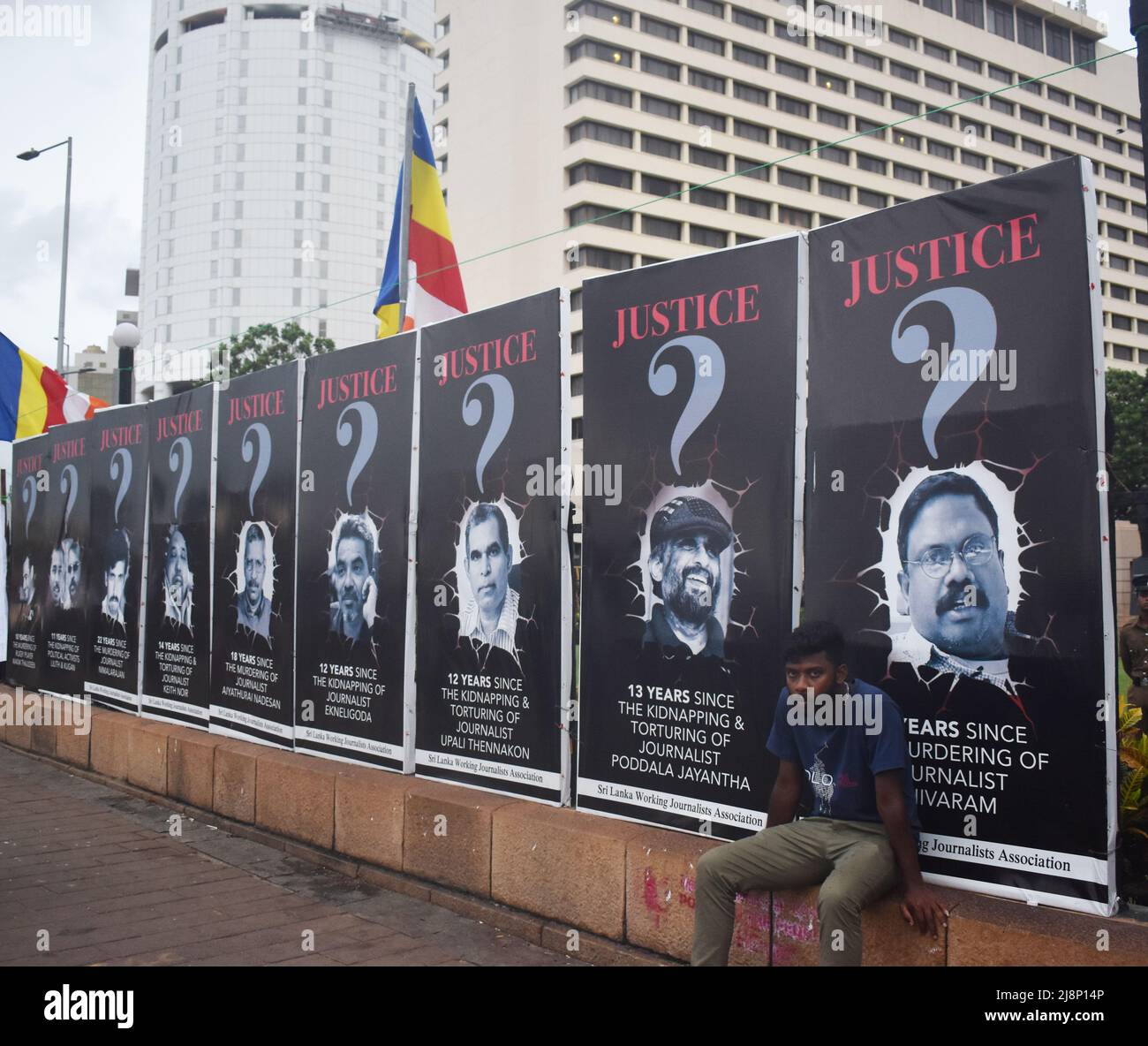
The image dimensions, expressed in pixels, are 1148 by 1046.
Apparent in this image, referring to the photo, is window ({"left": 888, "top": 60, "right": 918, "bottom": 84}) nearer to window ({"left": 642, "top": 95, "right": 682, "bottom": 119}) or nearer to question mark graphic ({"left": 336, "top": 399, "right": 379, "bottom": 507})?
window ({"left": 642, "top": 95, "right": 682, "bottom": 119})

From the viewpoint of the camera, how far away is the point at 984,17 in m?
81.4

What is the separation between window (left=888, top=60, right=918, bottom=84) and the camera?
76.9m

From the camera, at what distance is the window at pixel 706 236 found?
Result: 65.4m

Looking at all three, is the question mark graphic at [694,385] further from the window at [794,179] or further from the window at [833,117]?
the window at [833,117]

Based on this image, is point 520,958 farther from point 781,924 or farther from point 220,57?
point 220,57

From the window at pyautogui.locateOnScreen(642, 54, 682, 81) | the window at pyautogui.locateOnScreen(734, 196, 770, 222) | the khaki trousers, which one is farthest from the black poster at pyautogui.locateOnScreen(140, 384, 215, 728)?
the window at pyautogui.locateOnScreen(734, 196, 770, 222)

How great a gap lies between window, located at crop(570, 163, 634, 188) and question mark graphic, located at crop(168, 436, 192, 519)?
56.1 m

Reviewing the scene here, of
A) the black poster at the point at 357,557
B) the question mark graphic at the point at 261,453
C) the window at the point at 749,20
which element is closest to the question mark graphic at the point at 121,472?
the question mark graphic at the point at 261,453

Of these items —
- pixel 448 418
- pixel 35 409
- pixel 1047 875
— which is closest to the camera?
pixel 1047 875

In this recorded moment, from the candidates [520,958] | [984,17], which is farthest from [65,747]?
[984,17]

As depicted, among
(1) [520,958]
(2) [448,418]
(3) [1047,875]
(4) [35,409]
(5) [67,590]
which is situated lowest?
(1) [520,958]

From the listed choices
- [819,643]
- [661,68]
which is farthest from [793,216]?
[819,643]

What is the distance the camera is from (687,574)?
5.18 metres

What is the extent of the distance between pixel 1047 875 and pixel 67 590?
9807 millimetres
